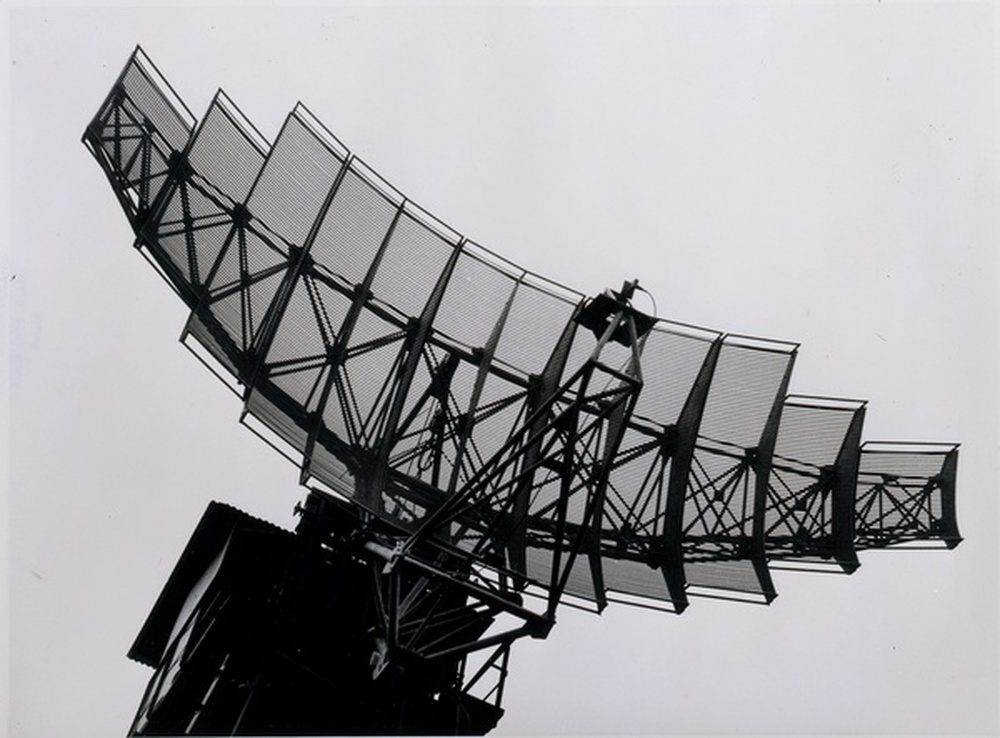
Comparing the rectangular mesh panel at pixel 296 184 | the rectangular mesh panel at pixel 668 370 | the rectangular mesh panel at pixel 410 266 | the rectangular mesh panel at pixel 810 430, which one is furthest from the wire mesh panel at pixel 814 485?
the rectangular mesh panel at pixel 296 184

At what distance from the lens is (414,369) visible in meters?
16.1

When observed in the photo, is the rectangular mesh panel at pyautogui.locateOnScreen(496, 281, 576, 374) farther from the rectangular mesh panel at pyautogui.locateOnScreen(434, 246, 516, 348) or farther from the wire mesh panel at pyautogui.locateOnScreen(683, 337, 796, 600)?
the wire mesh panel at pyautogui.locateOnScreen(683, 337, 796, 600)

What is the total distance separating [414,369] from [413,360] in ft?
0.48

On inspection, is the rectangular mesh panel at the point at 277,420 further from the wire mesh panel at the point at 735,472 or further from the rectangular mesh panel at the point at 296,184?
the wire mesh panel at the point at 735,472

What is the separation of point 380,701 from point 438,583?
191 cm

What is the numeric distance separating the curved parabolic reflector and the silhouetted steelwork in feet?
0.10

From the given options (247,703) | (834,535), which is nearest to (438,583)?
(247,703)

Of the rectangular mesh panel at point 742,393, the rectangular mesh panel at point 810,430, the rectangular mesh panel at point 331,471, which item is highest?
the rectangular mesh panel at point 810,430

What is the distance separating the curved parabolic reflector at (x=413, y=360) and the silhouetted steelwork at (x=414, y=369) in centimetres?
3

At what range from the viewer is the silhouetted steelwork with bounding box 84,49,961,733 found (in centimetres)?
1563

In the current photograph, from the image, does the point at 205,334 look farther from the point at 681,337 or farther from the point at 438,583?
the point at 681,337

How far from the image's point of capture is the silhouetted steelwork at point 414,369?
51.3ft

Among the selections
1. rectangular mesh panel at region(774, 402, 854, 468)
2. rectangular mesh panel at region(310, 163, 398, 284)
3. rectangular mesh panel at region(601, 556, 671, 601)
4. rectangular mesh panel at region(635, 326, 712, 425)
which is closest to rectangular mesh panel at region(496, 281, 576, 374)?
rectangular mesh panel at region(635, 326, 712, 425)

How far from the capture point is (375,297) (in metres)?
16.2
